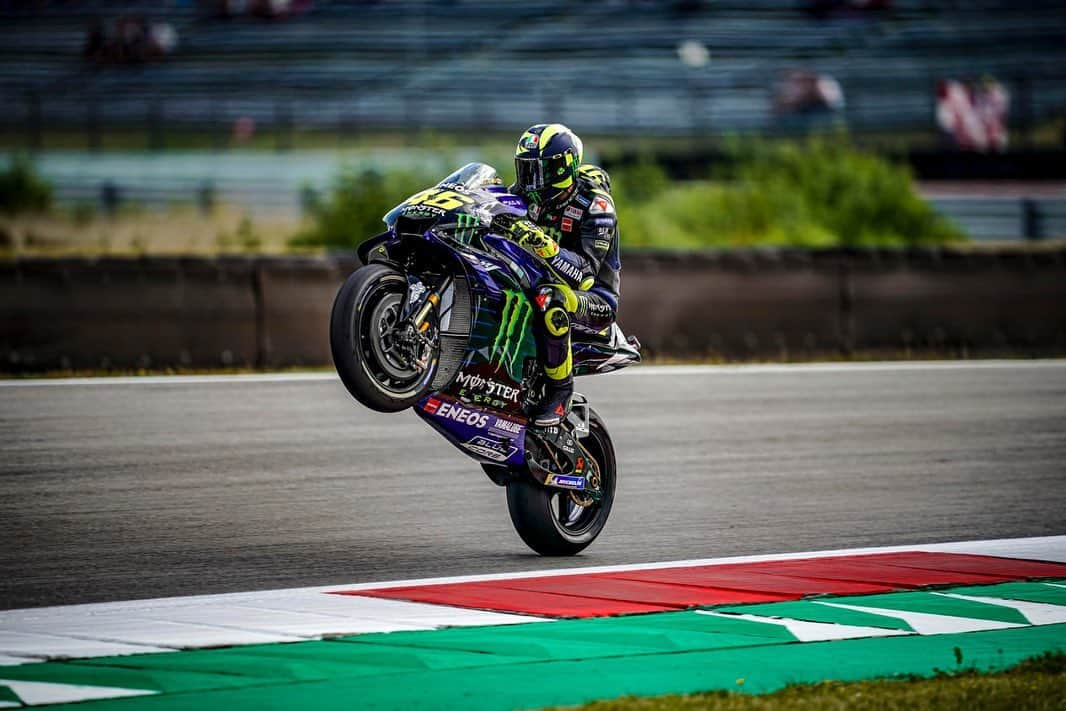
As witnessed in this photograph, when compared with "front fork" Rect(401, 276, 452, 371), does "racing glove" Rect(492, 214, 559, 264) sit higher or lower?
higher

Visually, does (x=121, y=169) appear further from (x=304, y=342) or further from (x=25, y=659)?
(x=25, y=659)

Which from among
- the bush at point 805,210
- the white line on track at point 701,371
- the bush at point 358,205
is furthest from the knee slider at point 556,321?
the bush at point 805,210

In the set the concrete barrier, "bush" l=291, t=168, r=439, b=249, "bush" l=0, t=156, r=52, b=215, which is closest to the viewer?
the concrete barrier

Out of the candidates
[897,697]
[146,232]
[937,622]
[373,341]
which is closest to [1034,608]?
[937,622]

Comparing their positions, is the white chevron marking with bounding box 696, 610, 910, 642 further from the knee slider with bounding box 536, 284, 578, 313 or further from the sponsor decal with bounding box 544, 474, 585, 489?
the knee slider with bounding box 536, 284, 578, 313

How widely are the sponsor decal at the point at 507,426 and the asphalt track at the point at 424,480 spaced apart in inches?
24.3

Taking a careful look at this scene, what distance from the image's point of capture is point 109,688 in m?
5.43

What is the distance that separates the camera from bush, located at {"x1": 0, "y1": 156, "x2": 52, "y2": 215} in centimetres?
2745

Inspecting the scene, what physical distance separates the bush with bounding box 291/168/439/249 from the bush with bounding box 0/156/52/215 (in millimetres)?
5838

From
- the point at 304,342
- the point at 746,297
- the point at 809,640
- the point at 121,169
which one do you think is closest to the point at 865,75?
the point at 121,169

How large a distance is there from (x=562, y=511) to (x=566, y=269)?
1303 millimetres

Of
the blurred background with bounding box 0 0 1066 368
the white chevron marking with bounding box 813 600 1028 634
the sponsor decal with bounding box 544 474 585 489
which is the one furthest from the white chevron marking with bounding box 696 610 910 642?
the blurred background with bounding box 0 0 1066 368

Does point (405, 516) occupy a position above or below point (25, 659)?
below

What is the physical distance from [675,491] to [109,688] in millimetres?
5478
